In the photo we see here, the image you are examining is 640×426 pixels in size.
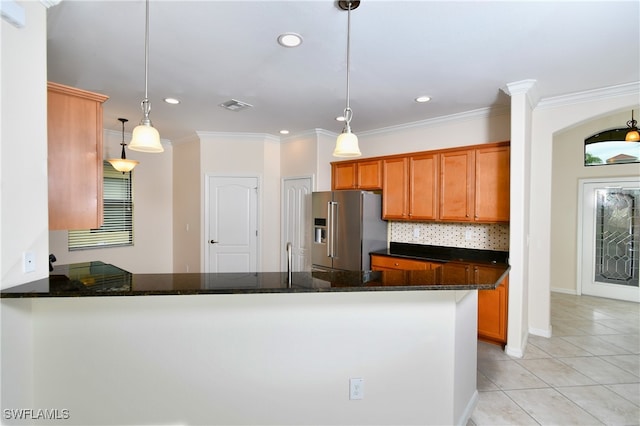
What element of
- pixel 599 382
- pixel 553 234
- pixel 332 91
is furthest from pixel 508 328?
pixel 553 234

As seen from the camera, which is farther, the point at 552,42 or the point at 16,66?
the point at 552,42

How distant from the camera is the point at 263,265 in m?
5.27

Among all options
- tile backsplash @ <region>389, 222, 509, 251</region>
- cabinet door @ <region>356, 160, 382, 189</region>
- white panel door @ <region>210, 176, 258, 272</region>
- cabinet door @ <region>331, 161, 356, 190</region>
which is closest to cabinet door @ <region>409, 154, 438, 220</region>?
tile backsplash @ <region>389, 222, 509, 251</region>

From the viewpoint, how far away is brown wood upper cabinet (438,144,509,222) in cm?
353

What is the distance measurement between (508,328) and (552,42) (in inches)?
101

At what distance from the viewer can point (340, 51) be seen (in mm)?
2475

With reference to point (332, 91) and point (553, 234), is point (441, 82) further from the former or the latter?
point (553, 234)

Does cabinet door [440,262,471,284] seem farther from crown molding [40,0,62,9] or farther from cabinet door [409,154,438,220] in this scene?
crown molding [40,0,62,9]

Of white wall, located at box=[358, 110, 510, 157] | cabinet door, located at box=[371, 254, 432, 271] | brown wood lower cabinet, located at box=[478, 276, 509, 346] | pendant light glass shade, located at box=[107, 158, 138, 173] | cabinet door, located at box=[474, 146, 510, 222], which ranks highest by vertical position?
white wall, located at box=[358, 110, 510, 157]

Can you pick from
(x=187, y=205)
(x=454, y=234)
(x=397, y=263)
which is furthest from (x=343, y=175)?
(x=187, y=205)

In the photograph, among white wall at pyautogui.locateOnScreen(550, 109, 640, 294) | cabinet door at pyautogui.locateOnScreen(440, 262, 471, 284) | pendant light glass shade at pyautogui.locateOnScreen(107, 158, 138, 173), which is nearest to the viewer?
cabinet door at pyautogui.locateOnScreen(440, 262, 471, 284)

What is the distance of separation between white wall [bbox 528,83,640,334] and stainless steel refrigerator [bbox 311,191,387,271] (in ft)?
5.97

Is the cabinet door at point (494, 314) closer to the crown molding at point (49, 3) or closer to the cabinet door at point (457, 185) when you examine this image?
the cabinet door at point (457, 185)

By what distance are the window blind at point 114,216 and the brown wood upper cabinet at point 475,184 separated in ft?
15.3
